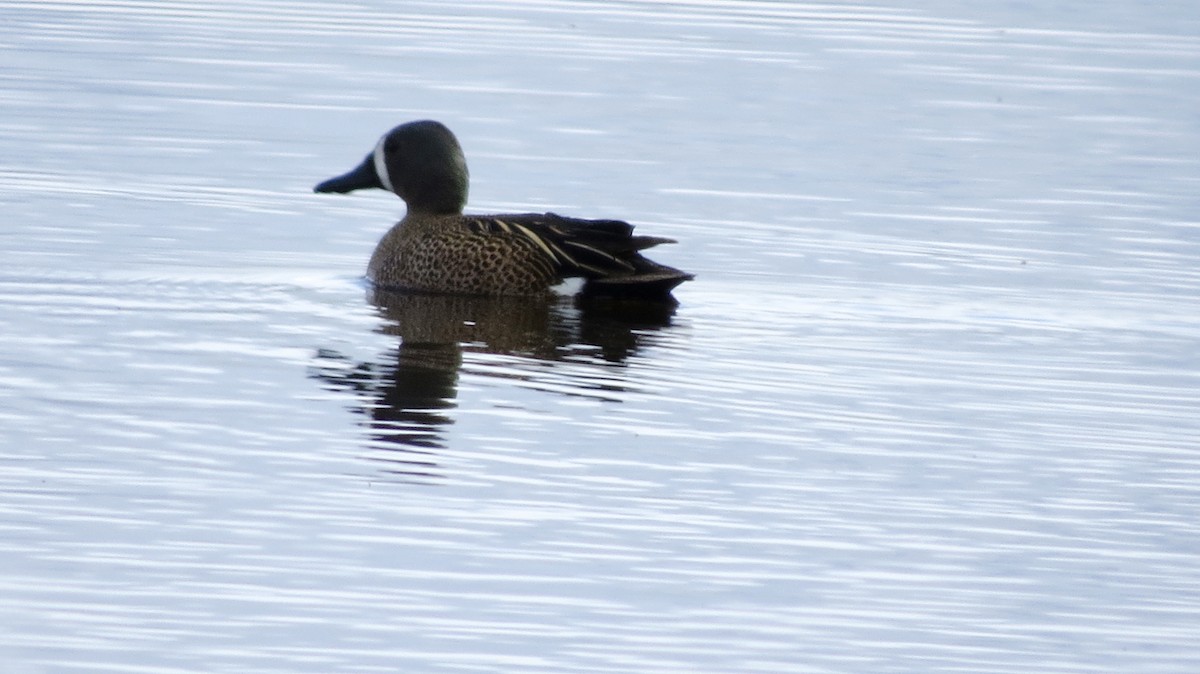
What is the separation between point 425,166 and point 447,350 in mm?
2870

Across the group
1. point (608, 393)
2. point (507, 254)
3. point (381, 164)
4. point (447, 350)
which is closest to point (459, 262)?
point (507, 254)

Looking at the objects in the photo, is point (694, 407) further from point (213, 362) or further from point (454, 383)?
point (213, 362)

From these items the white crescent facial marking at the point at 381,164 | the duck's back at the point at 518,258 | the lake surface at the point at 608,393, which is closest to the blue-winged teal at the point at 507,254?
the duck's back at the point at 518,258

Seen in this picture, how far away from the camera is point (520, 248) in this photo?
1238 cm

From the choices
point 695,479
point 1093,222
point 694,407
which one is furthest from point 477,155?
point 695,479

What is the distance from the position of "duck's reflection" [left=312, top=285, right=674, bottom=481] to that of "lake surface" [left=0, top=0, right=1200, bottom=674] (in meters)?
0.03

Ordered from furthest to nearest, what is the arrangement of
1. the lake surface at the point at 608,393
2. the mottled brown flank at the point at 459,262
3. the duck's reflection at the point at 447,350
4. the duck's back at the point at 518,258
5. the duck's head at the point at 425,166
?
1. the duck's head at the point at 425,166
2. the mottled brown flank at the point at 459,262
3. the duck's back at the point at 518,258
4. the duck's reflection at the point at 447,350
5. the lake surface at the point at 608,393

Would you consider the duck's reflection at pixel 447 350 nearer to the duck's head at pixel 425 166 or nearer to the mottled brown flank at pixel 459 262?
the mottled brown flank at pixel 459 262

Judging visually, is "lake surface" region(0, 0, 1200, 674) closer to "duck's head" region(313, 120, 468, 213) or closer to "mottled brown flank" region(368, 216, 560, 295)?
"mottled brown flank" region(368, 216, 560, 295)

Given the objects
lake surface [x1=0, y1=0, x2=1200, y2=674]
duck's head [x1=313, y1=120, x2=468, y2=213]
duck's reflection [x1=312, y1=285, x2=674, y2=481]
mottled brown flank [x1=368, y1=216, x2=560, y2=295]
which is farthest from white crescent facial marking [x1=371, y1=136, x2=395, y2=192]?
duck's reflection [x1=312, y1=285, x2=674, y2=481]

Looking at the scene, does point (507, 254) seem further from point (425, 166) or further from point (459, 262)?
point (425, 166)

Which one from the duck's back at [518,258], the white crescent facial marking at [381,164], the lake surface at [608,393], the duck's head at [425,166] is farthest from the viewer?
the white crescent facial marking at [381,164]

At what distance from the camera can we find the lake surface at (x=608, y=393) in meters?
6.82

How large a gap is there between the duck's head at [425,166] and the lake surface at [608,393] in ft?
1.98
